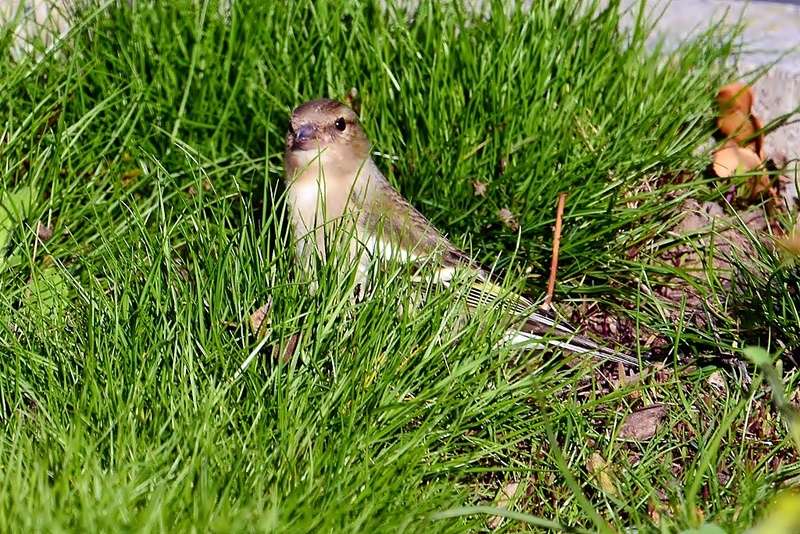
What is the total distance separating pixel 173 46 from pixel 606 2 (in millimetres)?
1775

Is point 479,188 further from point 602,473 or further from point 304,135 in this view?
point 602,473

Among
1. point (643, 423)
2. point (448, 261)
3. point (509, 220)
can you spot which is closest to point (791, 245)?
point (643, 423)

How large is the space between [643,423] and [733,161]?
136 centimetres

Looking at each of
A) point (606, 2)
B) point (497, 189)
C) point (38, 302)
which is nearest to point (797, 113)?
point (606, 2)

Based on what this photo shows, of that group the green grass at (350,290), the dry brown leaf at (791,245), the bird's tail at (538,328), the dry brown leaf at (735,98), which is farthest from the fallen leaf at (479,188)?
the dry brown leaf at (791,245)

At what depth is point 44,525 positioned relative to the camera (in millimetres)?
2445

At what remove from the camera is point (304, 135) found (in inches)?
158

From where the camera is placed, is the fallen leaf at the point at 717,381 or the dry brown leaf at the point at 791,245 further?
the fallen leaf at the point at 717,381

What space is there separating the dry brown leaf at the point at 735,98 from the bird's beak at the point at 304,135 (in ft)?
5.22

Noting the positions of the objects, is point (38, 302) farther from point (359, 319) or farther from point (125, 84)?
point (125, 84)

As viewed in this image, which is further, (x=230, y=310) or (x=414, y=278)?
(x=414, y=278)

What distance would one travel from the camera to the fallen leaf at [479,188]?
14.1ft

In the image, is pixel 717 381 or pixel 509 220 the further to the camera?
pixel 509 220

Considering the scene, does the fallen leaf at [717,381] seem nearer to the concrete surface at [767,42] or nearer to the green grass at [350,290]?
the green grass at [350,290]
